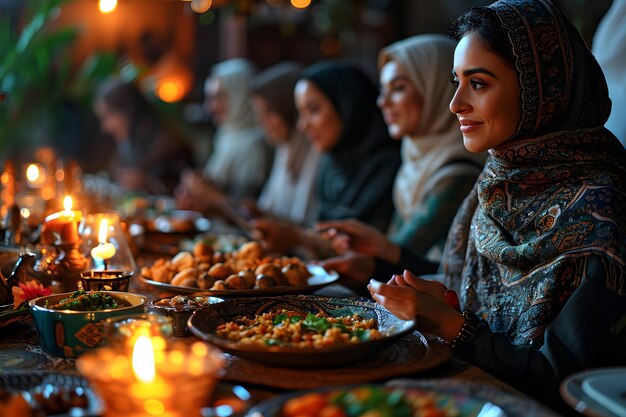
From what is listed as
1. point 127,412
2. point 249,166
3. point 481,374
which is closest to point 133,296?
point 127,412

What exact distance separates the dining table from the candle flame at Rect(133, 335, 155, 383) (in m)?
0.14

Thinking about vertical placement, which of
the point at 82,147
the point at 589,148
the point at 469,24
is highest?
the point at 469,24

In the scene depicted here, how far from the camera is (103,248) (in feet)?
6.30

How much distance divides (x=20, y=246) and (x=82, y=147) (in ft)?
23.9

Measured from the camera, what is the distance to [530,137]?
1.81 metres

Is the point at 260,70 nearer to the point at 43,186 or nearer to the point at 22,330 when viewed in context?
the point at 43,186

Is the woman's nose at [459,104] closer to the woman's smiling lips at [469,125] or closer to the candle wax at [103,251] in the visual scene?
the woman's smiling lips at [469,125]

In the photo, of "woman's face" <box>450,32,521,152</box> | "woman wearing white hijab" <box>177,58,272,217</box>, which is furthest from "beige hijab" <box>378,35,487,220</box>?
"woman wearing white hijab" <box>177,58,272,217</box>

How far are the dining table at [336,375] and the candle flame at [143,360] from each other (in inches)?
5.5

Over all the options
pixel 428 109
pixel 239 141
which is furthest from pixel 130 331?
pixel 239 141

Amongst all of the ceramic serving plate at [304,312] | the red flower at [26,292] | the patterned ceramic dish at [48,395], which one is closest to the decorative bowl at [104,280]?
the red flower at [26,292]

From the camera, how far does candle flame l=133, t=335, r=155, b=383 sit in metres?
0.99

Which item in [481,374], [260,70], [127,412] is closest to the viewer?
[127,412]

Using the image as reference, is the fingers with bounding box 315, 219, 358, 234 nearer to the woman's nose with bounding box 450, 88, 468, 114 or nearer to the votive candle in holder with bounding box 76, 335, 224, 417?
the woman's nose with bounding box 450, 88, 468, 114
